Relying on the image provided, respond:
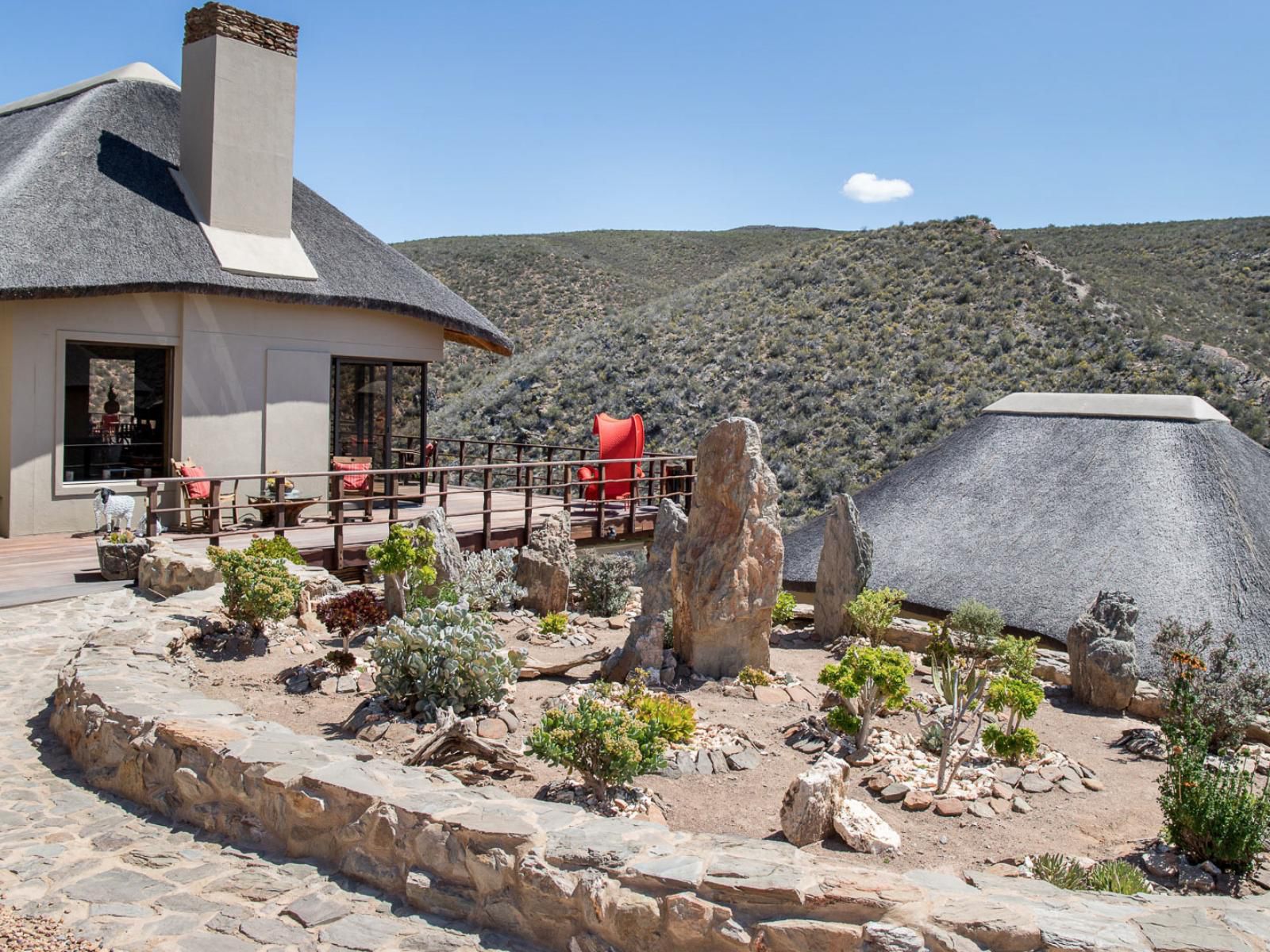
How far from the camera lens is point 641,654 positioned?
26.9 ft

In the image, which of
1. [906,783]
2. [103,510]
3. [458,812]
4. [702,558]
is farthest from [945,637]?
[103,510]

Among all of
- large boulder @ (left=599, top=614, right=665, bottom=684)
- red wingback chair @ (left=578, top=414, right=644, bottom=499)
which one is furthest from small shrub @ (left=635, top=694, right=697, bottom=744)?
red wingback chair @ (left=578, top=414, right=644, bottom=499)

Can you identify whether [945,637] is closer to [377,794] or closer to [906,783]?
[906,783]

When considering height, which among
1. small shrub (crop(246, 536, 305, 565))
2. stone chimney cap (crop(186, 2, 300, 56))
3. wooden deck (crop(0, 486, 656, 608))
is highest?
stone chimney cap (crop(186, 2, 300, 56))

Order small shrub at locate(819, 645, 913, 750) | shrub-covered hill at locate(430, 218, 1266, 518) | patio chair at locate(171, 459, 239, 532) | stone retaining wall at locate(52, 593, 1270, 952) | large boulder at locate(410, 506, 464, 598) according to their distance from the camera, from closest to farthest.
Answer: stone retaining wall at locate(52, 593, 1270, 952), small shrub at locate(819, 645, 913, 750), large boulder at locate(410, 506, 464, 598), patio chair at locate(171, 459, 239, 532), shrub-covered hill at locate(430, 218, 1266, 518)

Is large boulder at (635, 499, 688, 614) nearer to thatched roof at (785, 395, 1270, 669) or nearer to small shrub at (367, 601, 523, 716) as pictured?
thatched roof at (785, 395, 1270, 669)

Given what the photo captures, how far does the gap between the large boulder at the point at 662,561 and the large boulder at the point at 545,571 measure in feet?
2.76

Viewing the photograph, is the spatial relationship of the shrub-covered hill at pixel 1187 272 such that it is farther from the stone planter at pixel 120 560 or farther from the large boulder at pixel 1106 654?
the stone planter at pixel 120 560

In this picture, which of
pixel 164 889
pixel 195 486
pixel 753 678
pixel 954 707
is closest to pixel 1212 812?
pixel 954 707

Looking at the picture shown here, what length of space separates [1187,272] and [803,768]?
147 ft

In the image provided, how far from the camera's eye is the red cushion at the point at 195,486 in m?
12.6

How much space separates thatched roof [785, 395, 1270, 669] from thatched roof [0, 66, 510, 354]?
714cm

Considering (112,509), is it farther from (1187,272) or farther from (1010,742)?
(1187,272)

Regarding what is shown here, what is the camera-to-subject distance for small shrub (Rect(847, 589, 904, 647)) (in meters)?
9.62
